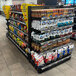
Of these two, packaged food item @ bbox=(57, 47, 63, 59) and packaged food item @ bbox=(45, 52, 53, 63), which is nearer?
packaged food item @ bbox=(45, 52, 53, 63)

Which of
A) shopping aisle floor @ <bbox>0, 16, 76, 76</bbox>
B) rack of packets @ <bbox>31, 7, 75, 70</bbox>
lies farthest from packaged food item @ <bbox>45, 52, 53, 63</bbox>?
shopping aisle floor @ <bbox>0, 16, 76, 76</bbox>

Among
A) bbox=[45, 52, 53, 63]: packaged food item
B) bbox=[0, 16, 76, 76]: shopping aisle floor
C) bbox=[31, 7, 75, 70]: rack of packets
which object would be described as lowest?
bbox=[0, 16, 76, 76]: shopping aisle floor

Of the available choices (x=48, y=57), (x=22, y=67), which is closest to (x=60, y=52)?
(x=48, y=57)

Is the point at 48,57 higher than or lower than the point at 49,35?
lower

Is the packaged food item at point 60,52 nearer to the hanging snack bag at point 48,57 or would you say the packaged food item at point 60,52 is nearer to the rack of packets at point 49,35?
the rack of packets at point 49,35

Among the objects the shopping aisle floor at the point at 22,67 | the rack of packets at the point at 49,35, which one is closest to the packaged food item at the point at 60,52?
the rack of packets at the point at 49,35

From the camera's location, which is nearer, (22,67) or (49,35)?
(49,35)

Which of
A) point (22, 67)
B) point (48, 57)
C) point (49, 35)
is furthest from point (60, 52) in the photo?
point (22, 67)

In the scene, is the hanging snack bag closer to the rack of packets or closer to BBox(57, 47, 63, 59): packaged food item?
the rack of packets

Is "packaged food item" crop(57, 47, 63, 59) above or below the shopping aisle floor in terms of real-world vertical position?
above

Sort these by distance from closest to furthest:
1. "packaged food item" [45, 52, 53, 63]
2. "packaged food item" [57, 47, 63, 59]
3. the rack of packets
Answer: the rack of packets, "packaged food item" [45, 52, 53, 63], "packaged food item" [57, 47, 63, 59]

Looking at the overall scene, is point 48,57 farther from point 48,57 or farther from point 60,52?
point 60,52

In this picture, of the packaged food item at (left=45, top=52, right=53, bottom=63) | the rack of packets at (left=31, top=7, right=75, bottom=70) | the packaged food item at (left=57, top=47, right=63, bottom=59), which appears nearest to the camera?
the rack of packets at (left=31, top=7, right=75, bottom=70)

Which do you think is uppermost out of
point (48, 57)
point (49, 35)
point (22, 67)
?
point (49, 35)
